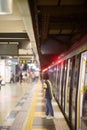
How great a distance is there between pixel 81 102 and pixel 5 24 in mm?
9160

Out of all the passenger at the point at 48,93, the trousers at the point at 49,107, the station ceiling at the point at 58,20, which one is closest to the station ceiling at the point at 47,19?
the station ceiling at the point at 58,20

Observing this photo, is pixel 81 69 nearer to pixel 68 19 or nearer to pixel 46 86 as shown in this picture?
pixel 46 86

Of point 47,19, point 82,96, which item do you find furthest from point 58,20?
point 82,96

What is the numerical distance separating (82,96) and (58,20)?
7.05m

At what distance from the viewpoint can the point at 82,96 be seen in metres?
6.80

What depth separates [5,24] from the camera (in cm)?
1522

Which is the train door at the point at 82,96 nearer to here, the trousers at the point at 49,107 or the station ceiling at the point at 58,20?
the station ceiling at the point at 58,20

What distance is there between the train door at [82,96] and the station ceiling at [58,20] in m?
2.34

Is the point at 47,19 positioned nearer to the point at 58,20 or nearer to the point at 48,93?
the point at 58,20

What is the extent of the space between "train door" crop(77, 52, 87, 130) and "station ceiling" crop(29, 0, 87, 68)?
2342mm

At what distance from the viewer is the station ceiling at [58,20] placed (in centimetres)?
975

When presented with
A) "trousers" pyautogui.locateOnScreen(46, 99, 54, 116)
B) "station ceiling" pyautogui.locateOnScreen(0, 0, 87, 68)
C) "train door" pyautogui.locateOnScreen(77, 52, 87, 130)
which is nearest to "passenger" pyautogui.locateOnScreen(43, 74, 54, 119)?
"trousers" pyautogui.locateOnScreen(46, 99, 54, 116)

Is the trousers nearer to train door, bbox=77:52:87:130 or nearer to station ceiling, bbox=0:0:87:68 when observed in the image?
station ceiling, bbox=0:0:87:68

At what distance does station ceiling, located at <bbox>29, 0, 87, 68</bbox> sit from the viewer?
9.75 m
